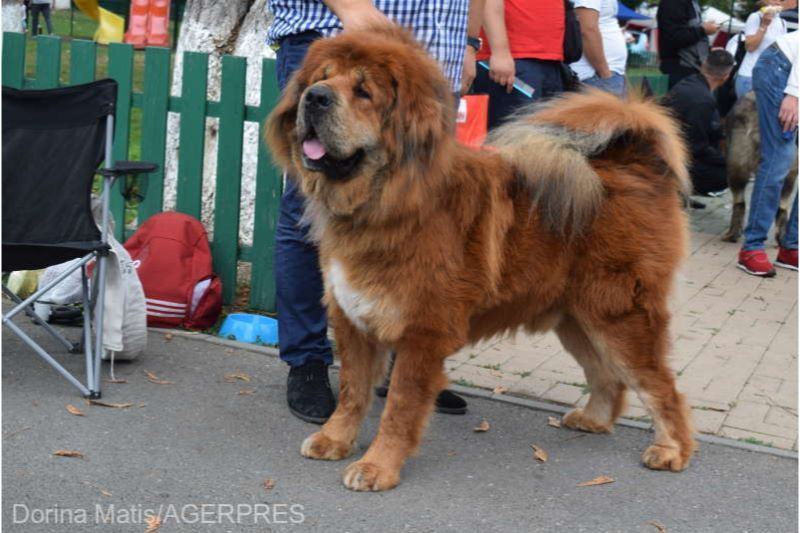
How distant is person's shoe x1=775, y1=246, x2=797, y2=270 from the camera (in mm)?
8359

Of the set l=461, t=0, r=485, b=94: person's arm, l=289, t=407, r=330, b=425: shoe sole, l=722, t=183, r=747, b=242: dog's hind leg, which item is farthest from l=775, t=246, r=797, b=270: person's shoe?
l=289, t=407, r=330, b=425: shoe sole

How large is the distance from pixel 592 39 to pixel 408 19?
3560 millimetres

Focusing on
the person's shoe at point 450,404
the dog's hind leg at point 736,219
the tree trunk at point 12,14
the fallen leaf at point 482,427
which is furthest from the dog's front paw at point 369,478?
the tree trunk at point 12,14

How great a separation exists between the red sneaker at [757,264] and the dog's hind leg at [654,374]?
13.2 ft

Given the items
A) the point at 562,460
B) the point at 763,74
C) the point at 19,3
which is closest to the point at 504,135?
the point at 562,460

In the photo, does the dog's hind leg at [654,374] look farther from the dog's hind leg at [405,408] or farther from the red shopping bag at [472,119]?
the red shopping bag at [472,119]

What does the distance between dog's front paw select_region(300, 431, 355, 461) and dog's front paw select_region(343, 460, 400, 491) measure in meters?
0.25

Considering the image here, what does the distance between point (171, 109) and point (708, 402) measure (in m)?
3.50

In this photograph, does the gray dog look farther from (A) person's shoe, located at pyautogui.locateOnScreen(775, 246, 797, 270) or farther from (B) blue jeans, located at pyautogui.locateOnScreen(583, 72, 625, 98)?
(B) blue jeans, located at pyautogui.locateOnScreen(583, 72, 625, 98)

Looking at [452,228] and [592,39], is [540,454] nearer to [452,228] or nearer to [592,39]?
[452,228]

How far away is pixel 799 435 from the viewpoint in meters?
4.77

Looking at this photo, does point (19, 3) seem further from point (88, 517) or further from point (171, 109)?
point (88, 517)

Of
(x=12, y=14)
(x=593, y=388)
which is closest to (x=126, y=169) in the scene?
(x=593, y=388)

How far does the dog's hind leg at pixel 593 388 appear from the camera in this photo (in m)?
4.54
